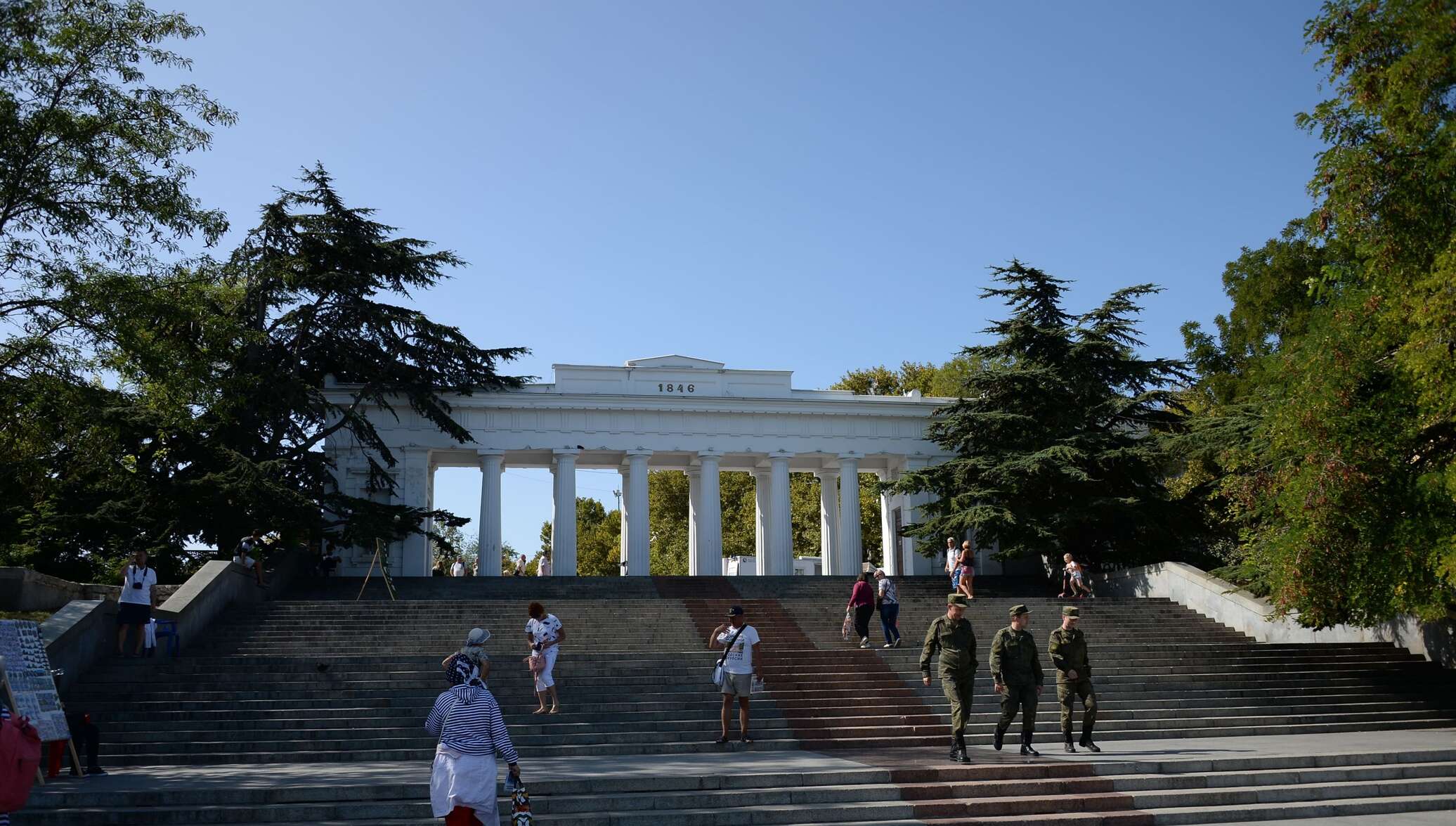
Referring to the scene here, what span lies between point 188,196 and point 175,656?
7154 mm

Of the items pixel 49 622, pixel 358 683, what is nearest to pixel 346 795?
pixel 358 683

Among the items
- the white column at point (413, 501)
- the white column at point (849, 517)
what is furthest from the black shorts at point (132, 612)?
the white column at point (849, 517)

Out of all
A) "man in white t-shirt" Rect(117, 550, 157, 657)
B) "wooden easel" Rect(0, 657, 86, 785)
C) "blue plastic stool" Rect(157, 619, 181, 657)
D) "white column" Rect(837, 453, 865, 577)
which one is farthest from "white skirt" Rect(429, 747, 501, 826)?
"white column" Rect(837, 453, 865, 577)

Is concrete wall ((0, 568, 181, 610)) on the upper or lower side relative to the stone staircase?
upper

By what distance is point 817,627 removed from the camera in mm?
23078

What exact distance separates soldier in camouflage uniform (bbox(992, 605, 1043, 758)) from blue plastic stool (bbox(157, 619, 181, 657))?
1329 centimetres

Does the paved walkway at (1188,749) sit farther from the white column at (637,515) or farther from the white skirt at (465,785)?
the white column at (637,515)

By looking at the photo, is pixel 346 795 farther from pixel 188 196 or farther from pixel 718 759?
pixel 188 196

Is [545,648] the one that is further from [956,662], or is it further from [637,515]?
[637,515]

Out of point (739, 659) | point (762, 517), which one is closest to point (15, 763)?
point (739, 659)

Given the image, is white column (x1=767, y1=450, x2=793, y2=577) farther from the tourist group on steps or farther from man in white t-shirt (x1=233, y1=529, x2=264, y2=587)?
the tourist group on steps

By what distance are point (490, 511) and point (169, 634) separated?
16972 mm

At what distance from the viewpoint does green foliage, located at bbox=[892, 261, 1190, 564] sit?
1252 inches

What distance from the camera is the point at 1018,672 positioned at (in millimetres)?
12750
